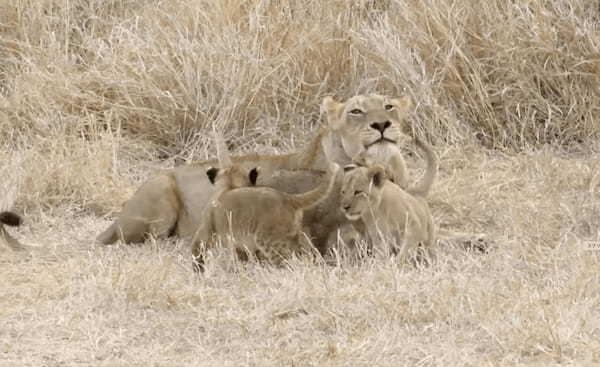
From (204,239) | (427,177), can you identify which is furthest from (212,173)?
(427,177)

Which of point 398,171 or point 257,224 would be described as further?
point 398,171

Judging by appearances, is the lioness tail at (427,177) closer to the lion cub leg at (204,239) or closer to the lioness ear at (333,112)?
the lioness ear at (333,112)

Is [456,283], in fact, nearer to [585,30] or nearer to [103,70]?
[585,30]

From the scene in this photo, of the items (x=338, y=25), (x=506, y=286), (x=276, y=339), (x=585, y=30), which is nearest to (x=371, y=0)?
(x=338, y=25)

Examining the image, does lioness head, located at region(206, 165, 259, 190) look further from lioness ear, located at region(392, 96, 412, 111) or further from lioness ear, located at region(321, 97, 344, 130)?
lioness ear, located at region(392, 96, 412, 111)

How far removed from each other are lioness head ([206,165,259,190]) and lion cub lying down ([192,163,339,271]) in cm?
15

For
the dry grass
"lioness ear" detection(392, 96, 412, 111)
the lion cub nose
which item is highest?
"lioness ear" detection(392, 96, 412, 111)

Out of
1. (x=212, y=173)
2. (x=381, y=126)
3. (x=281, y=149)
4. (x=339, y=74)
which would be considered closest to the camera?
(x=212, y=173)

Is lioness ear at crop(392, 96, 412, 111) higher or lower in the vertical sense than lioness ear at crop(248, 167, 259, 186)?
higher

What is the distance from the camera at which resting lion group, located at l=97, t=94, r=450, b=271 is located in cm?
620

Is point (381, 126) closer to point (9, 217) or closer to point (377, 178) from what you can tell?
point (377, 178)

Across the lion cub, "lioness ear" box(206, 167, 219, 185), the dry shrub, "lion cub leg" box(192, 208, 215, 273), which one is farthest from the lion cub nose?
the dry shrub

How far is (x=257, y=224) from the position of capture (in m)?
6.20

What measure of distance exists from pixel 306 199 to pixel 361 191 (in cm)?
31
